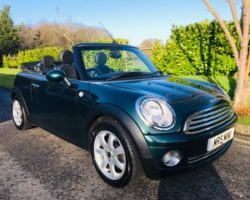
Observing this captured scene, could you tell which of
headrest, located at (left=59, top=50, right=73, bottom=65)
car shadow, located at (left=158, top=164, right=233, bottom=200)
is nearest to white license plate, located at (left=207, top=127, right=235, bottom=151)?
car shadow, located at (left=158, top=164, right=233, bottom=200)

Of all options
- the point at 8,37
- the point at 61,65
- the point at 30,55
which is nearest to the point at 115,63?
the point at 61,65

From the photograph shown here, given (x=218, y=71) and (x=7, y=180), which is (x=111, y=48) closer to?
(x=7, y=180)

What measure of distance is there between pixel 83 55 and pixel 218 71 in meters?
10.6

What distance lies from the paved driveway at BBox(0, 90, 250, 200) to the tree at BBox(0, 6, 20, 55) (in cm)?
3652

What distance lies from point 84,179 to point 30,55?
89.9ft

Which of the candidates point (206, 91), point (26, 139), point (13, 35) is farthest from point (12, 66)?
point (206, 91)

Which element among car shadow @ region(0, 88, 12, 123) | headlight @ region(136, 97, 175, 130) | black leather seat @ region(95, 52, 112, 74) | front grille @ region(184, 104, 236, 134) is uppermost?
black leather seat @ region(95, 52, 112, 74)

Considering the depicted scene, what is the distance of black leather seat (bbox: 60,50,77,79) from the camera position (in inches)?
147

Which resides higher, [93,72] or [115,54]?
[115,54]

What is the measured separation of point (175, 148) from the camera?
8.92 ft

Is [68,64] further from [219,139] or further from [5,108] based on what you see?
[5,108]

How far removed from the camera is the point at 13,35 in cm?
3822

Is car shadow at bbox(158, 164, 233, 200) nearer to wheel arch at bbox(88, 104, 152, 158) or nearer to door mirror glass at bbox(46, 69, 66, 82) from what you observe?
wheel arch at bbox(88, 104, 152, 158)

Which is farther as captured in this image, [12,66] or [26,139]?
[12,66]
